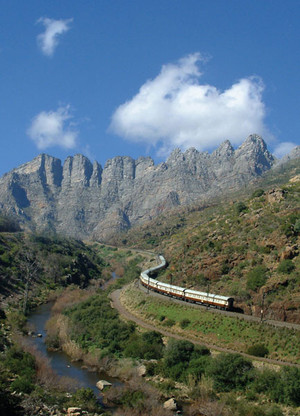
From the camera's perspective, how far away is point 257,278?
53.2 metres

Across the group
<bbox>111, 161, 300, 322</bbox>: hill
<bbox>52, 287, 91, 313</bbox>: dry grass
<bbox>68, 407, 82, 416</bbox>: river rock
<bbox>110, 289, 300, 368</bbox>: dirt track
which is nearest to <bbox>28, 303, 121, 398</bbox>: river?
<bbox>68, 407, 82, 416</bbox>: river rock

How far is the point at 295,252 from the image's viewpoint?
5466 cm

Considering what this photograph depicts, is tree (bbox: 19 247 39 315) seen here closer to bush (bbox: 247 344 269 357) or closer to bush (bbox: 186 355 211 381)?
bush (bbox: 186 355 211 381)

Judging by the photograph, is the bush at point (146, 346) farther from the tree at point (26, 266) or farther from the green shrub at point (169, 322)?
the tree at point (26, 266)

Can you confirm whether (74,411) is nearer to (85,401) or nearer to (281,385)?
(85,401)

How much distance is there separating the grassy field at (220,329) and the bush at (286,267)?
35.4ft

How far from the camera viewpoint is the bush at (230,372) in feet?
113

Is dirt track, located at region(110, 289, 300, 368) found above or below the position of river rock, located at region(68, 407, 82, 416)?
above

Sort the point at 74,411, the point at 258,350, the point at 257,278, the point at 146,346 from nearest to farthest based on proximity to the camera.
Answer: the point at 74,411 → the point at 258,350 → the point at 146,346 → the point at 257,278

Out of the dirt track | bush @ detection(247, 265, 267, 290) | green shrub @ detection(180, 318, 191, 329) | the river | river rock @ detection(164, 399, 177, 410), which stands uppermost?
bush @ detection(247, 265, 267, 290)

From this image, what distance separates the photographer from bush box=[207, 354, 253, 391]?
3444 centimetres

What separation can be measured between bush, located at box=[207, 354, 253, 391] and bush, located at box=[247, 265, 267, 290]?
701 inches

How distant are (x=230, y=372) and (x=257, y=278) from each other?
20.9 metres

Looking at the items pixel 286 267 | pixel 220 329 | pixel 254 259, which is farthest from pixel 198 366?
pixel 254 259
